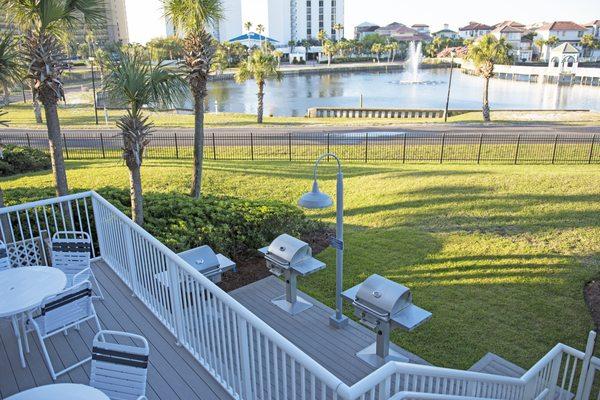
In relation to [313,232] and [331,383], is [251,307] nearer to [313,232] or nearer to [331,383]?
[313,232]

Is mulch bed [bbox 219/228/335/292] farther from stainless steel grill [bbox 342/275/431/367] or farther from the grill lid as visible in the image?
stainless steel grill [bbox 342/275/431/367]

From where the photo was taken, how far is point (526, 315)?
7672 millimetres

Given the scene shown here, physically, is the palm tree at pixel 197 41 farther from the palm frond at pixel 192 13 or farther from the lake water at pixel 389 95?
the lake water at pixel 389 95

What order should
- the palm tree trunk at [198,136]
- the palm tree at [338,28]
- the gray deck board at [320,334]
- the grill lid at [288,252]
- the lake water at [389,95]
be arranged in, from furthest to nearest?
the palm tree at [338,28] → the lake water at [389,95] → the palm tree trunk at [198,136] → the grill lid at [288,252] → the gray deck board at [320,334]

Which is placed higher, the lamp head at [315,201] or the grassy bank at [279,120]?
the lamp head at [315,201]

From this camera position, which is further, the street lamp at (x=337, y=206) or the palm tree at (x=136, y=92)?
the palm tree at (x=136, y=92)

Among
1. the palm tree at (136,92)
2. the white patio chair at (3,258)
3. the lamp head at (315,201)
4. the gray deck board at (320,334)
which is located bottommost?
the gray deck board at (320,334)

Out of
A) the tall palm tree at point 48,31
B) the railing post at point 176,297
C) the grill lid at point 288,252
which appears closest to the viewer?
the railing post at point 176,297

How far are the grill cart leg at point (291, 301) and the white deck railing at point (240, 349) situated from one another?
5.81 feet

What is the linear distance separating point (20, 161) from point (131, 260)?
49.1 ft

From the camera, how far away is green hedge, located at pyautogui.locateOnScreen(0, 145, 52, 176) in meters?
17.6

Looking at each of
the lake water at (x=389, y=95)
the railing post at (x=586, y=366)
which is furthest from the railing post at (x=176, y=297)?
the lake water at (x=389, y=95)

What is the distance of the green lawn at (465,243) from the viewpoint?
7277mm

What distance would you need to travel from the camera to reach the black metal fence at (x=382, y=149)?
68.9ft
